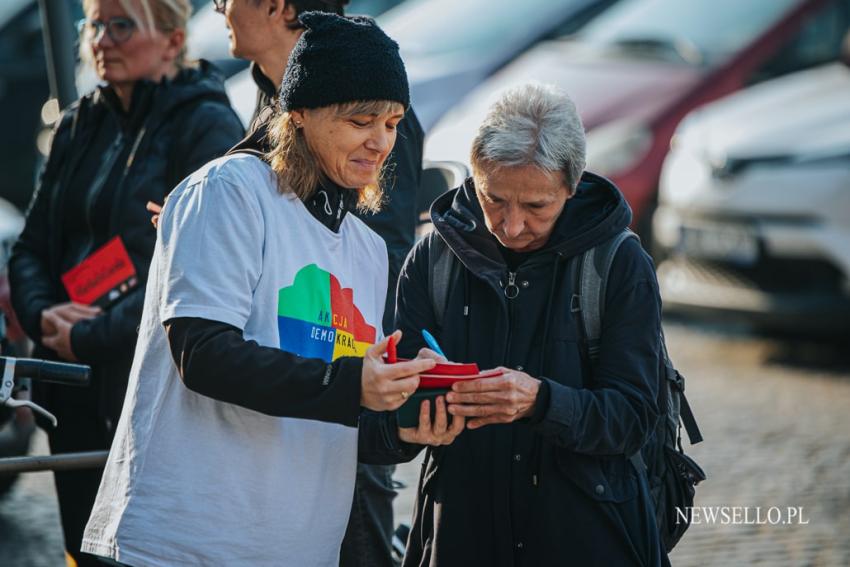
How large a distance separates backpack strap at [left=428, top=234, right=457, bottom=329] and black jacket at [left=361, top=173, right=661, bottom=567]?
3 cm

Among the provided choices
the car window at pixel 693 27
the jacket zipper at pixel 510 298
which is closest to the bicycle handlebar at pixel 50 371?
the jacket zipper at pixel 510 298

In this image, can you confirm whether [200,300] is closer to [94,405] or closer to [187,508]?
[187,508]

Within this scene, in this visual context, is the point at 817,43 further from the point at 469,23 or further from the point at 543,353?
the point at 543,353

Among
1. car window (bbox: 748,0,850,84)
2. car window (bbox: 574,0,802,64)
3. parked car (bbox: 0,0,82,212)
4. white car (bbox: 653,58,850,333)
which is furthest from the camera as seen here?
parked car (bbox: 0,0,82,212)

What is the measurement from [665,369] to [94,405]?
1603 mm

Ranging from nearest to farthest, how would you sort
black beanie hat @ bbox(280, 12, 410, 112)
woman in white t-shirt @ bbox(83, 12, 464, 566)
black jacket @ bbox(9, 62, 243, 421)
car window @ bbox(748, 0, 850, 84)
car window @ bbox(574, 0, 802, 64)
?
woman in white t-shirt @ bbox(83, 12, 464, 566) < black beanie hat @ bbox(280, 12, 410, 112) < black jacket @ bbox(9, 62, 243, 421) < car window @ bbox(574, 0, 802, 64) < car window @ bbox(748, 0, 850, 84)

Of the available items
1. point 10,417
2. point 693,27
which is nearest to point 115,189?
point 10,417

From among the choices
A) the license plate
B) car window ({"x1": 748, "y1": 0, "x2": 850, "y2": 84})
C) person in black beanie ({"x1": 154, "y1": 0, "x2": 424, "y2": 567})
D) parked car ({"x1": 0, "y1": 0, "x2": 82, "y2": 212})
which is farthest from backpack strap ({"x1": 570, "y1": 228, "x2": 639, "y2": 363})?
parked car ({"x1": 0, "y1": 0, "x2": 82, "y2": 212})

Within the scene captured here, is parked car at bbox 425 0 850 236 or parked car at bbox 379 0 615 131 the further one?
parked car at bbox 425 0 850 236

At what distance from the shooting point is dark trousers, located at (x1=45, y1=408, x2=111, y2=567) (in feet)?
12.4

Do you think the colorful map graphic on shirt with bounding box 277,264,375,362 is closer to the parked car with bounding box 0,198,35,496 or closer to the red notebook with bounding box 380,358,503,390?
the red notebook with bounding box 380,358,503,390

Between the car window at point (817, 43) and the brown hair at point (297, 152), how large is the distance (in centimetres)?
A: 768

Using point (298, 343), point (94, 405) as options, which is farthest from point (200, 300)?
point (94, 405)

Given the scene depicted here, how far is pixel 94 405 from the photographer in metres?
3.80
